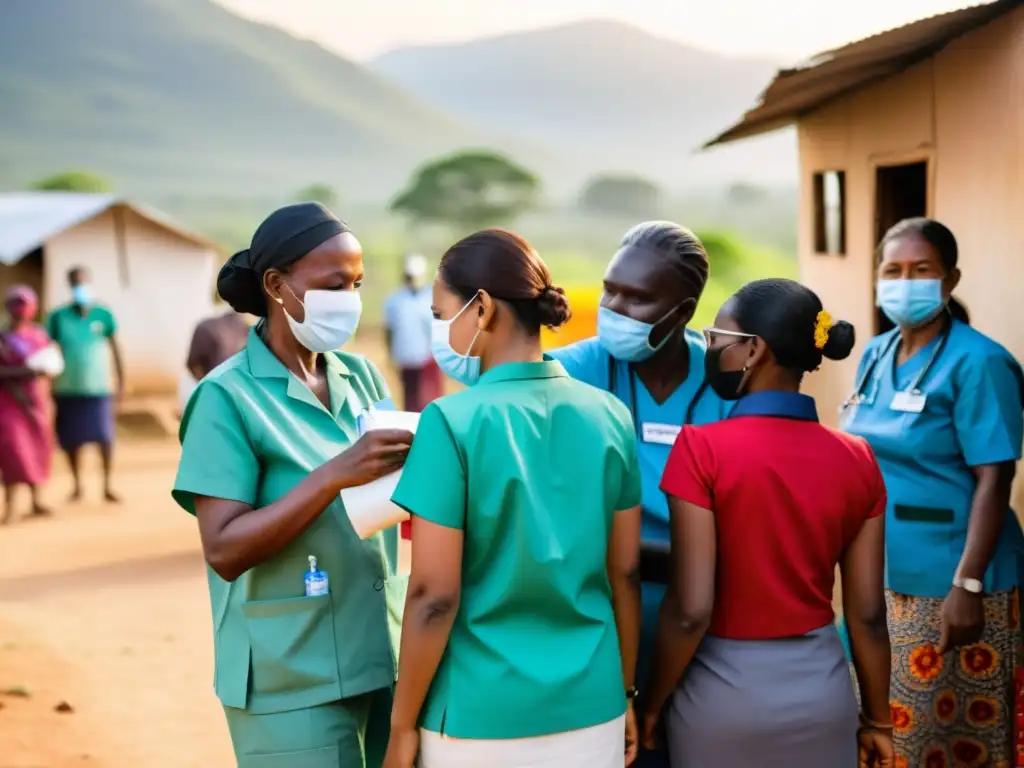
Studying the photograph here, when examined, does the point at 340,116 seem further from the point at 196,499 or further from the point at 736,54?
the point at 196,499

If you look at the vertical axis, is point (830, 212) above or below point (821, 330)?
above

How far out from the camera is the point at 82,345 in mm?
10891

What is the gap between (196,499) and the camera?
2617mm

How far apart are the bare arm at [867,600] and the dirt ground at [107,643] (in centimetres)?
333

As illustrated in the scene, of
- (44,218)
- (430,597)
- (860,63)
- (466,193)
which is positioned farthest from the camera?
(466,193)

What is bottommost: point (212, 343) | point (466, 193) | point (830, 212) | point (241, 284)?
point (212, 343)

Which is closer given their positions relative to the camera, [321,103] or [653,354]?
[653,354]

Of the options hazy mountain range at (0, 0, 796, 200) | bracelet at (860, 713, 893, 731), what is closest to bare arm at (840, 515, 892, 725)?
bracelet at (860, 713, 893, 731)

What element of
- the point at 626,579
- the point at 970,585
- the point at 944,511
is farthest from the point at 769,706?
the point at 944,511

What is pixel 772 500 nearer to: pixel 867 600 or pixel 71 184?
pixel 867 600

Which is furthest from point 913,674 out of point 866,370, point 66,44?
point 66,44

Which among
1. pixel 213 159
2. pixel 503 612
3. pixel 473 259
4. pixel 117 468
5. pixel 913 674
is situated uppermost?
pixel 213 159

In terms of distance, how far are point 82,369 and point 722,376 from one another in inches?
364

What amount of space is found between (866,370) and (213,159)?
95.6 metres
